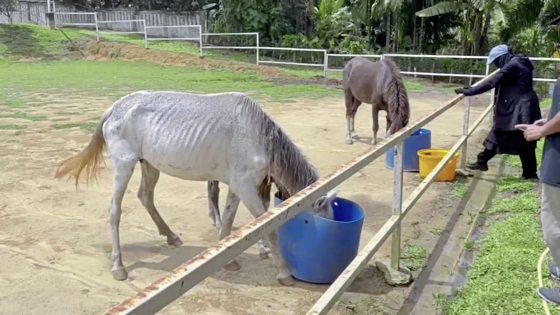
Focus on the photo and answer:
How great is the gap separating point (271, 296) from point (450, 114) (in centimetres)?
854

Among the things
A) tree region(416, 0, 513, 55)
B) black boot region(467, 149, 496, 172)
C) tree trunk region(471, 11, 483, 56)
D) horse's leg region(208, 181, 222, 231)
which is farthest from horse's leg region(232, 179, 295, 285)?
tree trunk region(471, 11, 483, 56)

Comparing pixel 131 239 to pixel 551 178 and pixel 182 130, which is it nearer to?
pixel 182 130

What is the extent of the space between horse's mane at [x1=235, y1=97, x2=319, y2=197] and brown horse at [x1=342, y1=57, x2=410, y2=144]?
3306 mm

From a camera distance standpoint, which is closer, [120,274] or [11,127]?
[120,274]

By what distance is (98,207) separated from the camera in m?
5.19

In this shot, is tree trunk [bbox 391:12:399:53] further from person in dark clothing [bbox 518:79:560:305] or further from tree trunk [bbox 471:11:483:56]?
person in dark clothing [bbox 518:79:560:305]

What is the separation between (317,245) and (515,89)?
3206mm

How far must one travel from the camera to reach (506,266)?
11.7ft

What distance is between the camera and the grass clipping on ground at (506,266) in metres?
3.10

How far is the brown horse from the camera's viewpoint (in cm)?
695

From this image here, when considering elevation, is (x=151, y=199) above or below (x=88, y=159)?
below

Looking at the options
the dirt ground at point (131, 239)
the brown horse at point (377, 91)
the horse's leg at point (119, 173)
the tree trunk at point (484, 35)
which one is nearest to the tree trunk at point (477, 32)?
the tree trunk at point (484, 35)

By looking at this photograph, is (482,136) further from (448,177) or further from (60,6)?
(60,6)

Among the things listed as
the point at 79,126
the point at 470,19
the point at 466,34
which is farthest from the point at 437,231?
the point at 470,19
